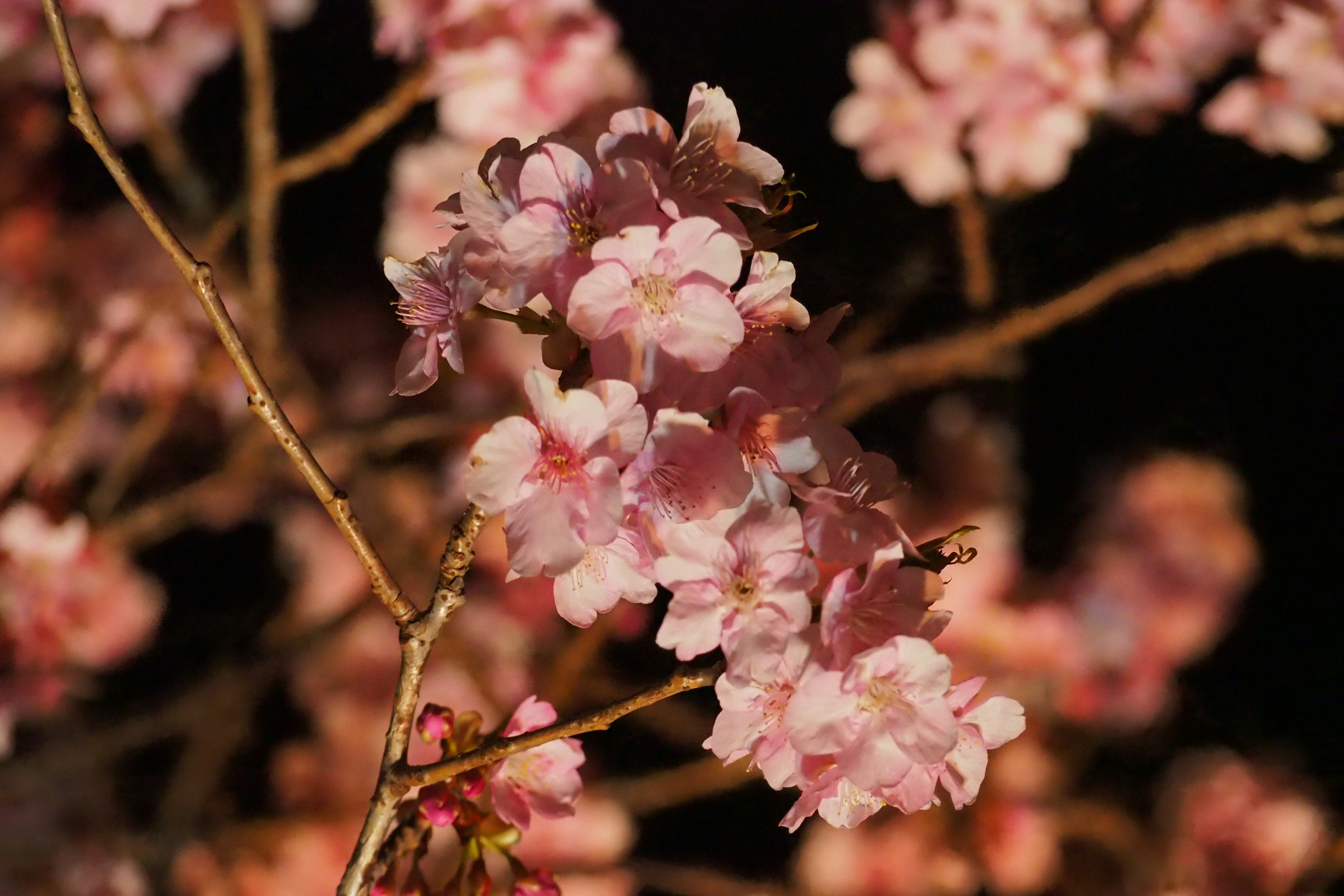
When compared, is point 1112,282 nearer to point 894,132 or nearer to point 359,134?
point 894,132

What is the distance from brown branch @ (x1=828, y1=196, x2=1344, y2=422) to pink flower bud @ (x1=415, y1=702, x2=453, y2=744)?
2.47 ft

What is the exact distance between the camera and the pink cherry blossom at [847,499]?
37cm

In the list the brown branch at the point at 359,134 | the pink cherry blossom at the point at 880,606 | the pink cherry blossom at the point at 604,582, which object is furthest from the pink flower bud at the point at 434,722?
the brown branch at the point at 359,134

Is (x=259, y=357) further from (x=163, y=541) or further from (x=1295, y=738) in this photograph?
(x=1295, y=738)

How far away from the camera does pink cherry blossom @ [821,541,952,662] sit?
367 mm

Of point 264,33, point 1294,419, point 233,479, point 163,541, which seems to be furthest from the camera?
point 163,541

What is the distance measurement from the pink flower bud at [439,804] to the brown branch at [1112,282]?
0.78 metres

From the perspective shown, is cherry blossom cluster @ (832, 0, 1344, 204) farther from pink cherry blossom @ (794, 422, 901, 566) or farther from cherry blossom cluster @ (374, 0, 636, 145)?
pink cherry blossom @ (794, 422, 901, 566)

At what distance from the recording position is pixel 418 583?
1.16 meters

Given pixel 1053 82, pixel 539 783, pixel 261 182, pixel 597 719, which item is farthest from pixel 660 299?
pixel 1053 82

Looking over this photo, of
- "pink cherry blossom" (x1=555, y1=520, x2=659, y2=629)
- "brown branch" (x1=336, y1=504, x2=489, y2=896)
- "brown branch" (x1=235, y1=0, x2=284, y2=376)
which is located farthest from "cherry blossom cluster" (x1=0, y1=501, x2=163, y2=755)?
"pink cherry blossom" (x1=555, y1=520, x2=659, y2=629)

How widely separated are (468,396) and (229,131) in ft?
1.86

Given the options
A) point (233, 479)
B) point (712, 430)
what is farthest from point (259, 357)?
point (712, 430)

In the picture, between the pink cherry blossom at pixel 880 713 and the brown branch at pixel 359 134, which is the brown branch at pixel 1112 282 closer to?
the brown branch at pixel 359 134
